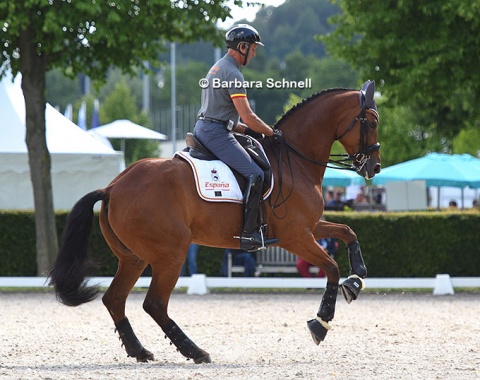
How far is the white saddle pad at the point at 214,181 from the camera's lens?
30.4ft

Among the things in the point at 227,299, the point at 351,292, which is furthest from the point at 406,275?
the point at 351,292

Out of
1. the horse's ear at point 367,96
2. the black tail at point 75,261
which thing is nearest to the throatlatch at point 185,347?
the black tail at point 75,261

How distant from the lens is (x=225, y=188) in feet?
30.8

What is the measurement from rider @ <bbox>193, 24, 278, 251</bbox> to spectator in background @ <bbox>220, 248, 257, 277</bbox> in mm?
9668

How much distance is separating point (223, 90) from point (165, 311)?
2115 millimetres

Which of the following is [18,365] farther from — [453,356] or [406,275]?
[406,275]

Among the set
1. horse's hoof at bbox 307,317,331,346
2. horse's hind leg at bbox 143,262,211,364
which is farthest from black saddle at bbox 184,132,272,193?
horse's hoof at bbox 307,317,331,346

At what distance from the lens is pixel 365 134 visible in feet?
33.1

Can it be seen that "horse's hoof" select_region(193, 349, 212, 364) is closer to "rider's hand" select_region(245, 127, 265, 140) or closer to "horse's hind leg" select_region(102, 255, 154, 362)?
"horse's hind leg" select_region(102, 255, 154, 362)

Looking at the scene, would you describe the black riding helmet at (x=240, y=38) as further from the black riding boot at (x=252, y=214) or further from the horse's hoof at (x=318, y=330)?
the horse's hoof at (x=318, y=330)

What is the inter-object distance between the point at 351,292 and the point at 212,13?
9.99m

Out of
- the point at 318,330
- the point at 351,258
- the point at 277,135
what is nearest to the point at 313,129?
the point at 277,135

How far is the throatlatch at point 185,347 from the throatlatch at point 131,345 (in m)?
0.32

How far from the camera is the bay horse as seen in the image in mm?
9055
